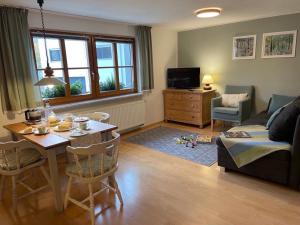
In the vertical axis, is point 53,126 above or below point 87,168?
above

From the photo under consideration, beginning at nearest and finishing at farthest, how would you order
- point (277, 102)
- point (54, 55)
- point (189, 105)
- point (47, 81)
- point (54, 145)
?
1. point (54, 145)
2. point (47, 81)
3. point (54, 55)
4. point (277, 102)
5. point (189, 105)

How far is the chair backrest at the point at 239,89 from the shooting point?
14.8 feet

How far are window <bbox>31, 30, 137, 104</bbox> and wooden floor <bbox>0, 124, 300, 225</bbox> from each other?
158 centimetres

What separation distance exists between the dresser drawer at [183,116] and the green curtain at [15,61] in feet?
10.2

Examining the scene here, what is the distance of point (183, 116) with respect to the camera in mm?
5055

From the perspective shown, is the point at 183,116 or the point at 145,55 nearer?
the point at 145,55

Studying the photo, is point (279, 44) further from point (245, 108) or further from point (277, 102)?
point (245, 108)

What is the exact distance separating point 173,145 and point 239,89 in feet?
6.57

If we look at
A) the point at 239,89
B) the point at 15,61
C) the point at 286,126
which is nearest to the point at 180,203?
the point at 286,126

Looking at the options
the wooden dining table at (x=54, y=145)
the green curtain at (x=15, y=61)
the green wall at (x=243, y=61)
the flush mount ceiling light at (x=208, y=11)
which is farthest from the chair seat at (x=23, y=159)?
the green wall at (x=243, y=61)

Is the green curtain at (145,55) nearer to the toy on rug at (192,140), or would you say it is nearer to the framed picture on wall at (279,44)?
the toy on rug at (192,140)

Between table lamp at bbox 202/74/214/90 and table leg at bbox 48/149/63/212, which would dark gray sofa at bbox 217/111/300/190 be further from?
table lamp at bbox 202/74/214/90

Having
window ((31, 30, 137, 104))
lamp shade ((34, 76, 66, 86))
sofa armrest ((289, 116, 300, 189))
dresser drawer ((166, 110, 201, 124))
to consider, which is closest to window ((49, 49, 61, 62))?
window ((31, 30, 137, 104))

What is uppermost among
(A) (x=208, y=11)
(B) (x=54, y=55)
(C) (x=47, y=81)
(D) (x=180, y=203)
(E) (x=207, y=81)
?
(A) (x=208, y=11)
